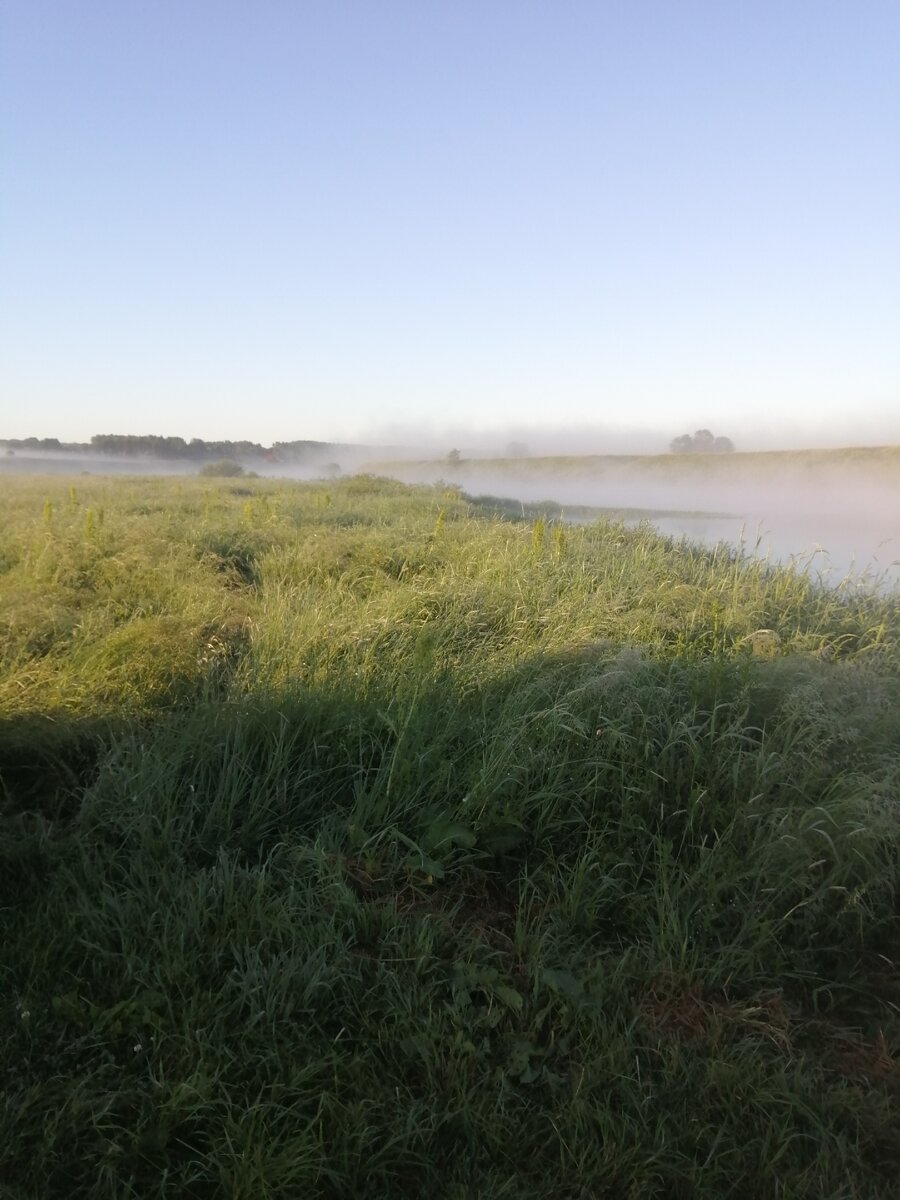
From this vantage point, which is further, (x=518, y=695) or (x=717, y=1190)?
(x=518, y=695)

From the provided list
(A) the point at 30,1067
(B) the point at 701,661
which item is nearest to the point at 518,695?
(B) the point at 701,661

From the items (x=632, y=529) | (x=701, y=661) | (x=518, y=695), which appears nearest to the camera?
(x=518, y=695)

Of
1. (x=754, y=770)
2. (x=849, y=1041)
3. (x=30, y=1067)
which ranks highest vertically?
(x=754, y=770)

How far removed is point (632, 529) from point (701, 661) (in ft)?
20.4

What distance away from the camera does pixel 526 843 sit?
8.64 feet

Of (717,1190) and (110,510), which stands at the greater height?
(110,510)

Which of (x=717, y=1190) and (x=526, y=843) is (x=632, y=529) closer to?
(x=526, y=843)

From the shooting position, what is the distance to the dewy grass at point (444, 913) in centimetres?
164

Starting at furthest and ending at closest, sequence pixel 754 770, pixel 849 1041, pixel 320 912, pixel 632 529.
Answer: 1. pixel 632 529
2. pixel 754 770
3. pixel 320 912
4. pixel 849 1041

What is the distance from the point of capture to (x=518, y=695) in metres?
3.32

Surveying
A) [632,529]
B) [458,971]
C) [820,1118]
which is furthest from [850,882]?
[632,529]

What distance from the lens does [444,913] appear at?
2299mm

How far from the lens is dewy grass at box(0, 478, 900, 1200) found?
1.64 metres

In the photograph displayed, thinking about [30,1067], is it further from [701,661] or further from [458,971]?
[701,661]
